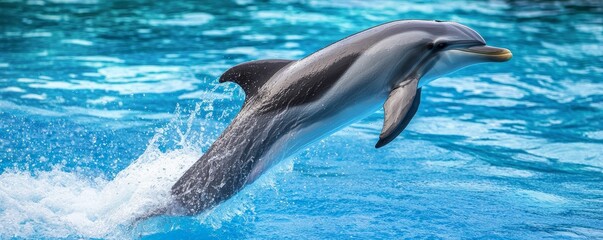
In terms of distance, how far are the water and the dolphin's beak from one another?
1.24 metres

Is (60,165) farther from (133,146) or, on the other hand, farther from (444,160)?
(444,160)

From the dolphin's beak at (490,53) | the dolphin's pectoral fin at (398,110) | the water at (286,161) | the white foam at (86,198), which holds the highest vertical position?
the dolphin's beak at (490,53)

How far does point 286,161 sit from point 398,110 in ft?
3.72

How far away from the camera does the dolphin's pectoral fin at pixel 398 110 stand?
4.21 meters

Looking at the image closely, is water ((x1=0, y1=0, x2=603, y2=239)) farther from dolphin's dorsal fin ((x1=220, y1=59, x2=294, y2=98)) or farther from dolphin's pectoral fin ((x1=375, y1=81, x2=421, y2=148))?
dolphin's pectoral fin ((x1=375, y1=81, x2=421, y2=148))

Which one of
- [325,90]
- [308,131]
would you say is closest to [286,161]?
[308,131]

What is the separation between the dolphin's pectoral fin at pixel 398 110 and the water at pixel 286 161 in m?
1.07

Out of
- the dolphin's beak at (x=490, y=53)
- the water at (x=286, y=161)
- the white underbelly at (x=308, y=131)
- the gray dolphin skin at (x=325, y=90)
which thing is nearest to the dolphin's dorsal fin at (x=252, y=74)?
the gray dolphin skin at (x=325, y=90)

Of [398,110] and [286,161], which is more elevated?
[398,110]

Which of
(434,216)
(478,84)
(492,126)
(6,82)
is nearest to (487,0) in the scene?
(478,84)

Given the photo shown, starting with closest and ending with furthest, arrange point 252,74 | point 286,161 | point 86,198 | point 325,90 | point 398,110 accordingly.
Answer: point 398,110, point 325,90, point 252,74, point 286,161, point 86,198

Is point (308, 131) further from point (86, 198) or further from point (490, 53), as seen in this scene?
point (86, 198)

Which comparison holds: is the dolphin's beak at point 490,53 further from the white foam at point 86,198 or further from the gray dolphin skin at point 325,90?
the white foam at point 86,198

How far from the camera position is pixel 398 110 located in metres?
4.30
